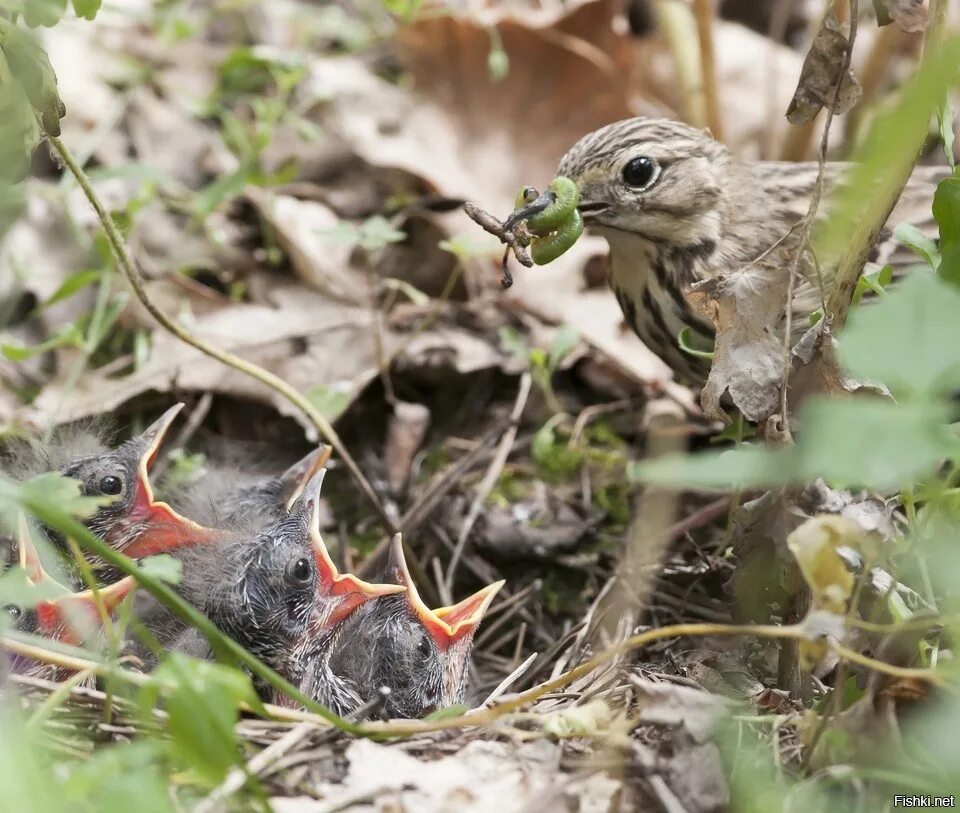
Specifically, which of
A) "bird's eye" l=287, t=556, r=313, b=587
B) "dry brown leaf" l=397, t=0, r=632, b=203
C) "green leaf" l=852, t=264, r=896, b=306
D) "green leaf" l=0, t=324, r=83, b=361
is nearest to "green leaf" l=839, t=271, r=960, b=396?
"green leaf" l=852, t=264, r=896, b=306

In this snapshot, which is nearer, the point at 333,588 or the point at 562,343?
the point at 333,588

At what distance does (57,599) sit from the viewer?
2.43 meters

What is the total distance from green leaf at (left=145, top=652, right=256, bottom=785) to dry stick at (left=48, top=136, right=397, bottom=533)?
1.13 meters

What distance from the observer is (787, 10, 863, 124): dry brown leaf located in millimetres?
2207

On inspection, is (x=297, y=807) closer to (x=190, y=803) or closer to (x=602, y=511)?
(x=190, y=803)

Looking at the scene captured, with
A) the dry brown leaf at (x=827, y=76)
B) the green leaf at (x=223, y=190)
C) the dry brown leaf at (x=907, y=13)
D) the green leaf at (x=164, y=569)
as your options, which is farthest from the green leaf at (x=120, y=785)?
the green leaf at (x=223, y=190)

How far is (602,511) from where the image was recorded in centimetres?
349

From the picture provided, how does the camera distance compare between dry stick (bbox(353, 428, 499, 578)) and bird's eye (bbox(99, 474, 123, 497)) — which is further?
dry stick (bbox(353, 428, 499, 578))

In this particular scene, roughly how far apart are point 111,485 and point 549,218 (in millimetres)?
1389

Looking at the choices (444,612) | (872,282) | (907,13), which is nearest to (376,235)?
(444,612)

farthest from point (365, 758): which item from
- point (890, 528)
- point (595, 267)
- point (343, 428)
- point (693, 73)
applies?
point (693, 73)

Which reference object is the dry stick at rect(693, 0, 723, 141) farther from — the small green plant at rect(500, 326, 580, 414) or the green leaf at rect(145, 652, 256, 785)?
the green leaf at rect(145, 652, 256, 785)

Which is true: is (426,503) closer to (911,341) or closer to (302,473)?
(302,473)

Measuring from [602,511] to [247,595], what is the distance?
4.17 feet
